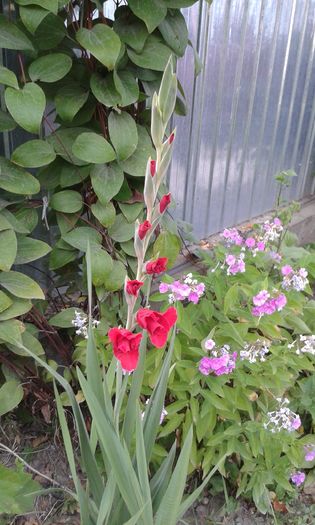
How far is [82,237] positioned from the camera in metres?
1.70

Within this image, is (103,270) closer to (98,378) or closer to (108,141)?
(108,141)

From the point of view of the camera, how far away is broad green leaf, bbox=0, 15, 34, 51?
140cm

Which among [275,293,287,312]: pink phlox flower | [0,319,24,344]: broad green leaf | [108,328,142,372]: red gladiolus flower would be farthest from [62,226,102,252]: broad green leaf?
[108,328,142,372]: red gladiolus flower

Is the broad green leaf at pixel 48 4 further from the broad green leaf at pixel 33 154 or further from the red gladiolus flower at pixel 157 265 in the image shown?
the red gladiolus flower at pixel 157 265

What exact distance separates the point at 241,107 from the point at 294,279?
5.23ft

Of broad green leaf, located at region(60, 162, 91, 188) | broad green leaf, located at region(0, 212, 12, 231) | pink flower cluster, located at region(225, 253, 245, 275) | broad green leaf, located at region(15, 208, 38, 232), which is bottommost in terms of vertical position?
pink flower cluster, located at region(225, 253, 245, 275)

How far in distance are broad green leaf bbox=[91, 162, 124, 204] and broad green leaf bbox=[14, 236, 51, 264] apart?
24 cm

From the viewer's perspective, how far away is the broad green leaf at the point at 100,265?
1670 millimetres

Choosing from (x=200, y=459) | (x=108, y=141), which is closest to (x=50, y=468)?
(x=200, y=459)

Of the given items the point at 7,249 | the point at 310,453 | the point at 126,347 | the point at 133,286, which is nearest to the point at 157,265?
the point at 133,286

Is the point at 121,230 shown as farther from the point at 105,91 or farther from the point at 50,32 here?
the point at 50,32

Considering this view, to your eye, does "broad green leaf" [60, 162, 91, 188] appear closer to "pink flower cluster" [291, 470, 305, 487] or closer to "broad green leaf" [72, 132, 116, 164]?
"broad green leaf" [72, 132, 116, 164]

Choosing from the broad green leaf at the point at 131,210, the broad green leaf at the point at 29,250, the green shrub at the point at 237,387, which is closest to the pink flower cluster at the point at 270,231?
the green shrub at the point at 237,387

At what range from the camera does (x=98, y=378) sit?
3.72 feet
